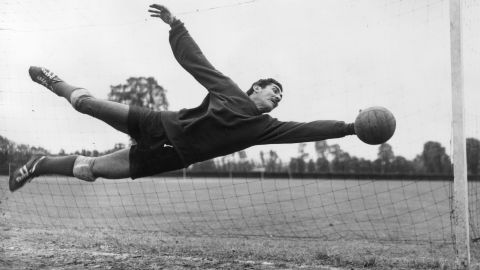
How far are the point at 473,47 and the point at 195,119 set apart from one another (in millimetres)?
4680

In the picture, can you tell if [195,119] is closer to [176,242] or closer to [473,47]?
[176,242]

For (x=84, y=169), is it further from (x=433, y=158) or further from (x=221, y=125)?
(x=433, y=158)

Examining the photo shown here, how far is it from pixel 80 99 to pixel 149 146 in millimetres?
777

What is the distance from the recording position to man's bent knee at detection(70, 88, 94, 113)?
4.43 m

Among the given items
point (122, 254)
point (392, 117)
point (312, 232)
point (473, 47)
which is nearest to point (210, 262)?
point (122, 254)

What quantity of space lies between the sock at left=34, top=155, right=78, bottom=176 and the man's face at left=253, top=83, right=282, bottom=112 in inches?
76.9

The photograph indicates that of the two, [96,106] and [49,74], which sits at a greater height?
[49,74]

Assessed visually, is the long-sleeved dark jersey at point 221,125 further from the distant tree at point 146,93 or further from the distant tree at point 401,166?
the distant tree at point 401,166

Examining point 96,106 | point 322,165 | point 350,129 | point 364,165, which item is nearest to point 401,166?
point 364,165

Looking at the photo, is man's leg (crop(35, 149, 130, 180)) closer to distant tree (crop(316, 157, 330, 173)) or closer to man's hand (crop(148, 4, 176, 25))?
man's hand (crop(148, 4, 176, 25))

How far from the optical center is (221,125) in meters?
4.30

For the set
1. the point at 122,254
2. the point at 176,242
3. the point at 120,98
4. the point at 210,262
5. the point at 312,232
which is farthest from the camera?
the point at 120,98

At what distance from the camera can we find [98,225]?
995cm

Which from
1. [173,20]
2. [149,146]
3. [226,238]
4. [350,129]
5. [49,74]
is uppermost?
[173,20]
